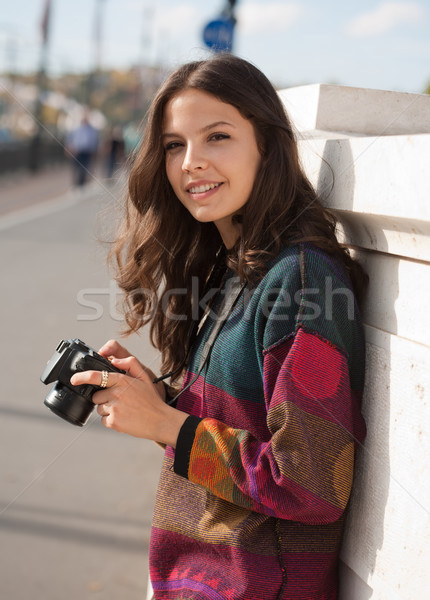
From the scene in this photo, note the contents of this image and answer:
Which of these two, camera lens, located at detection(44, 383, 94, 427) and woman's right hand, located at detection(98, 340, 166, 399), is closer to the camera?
camera lens, located at detection(44, 383, 94, 427)

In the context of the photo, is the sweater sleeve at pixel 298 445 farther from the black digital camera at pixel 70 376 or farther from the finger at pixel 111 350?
the finger at pixel 111 350

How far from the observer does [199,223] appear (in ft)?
7.06

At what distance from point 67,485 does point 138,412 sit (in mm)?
2561

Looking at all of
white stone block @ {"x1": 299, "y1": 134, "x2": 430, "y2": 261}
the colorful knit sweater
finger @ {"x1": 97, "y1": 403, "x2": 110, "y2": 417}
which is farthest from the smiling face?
finger @ {"x1": 97, "y1": 403, "x2": 110, "y2": 417}

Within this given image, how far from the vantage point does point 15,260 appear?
32.2 feet

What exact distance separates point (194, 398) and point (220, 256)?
1.84 ft

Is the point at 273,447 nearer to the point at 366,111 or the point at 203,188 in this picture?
the point at 203,188

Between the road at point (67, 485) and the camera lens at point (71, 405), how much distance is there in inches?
30.1

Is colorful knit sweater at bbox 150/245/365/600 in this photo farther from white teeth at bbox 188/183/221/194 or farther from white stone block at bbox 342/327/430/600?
white teeth at bbox 188/183/221/194

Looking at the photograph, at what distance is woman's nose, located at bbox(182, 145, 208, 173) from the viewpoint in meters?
1.76

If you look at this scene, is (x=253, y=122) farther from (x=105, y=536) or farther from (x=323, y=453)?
(x=105, y=536)

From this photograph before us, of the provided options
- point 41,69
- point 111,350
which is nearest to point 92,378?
point 111,350

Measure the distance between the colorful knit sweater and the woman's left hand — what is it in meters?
0.04

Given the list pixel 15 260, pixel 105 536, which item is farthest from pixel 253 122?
pixel 15 260
